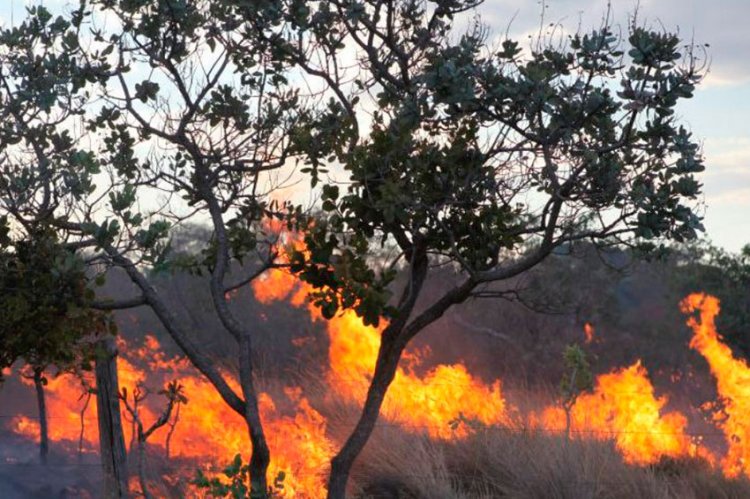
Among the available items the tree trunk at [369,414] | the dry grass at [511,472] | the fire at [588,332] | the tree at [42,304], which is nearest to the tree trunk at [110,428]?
the tree at [42,304]

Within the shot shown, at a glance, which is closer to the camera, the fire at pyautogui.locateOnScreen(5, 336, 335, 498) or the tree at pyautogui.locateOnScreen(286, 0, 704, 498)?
the tree at pyautogui.locateOnScreen(286, 0, 704, 498)

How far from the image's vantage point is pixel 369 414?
27.9 feet

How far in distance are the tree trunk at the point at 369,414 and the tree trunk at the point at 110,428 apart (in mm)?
1573

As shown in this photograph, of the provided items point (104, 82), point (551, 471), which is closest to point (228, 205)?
point (104, 82)

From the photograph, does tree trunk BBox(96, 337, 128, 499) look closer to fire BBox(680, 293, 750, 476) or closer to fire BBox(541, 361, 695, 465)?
fire BBox(541, 361, 695, 465)

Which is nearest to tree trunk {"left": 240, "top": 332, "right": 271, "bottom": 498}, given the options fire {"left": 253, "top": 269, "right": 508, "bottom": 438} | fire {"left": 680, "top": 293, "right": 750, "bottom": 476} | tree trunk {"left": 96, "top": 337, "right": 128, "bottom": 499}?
tree trunk {"left": 96, "top": 337, "right": 128, "bottom": 499}

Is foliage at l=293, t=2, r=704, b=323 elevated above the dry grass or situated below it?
above

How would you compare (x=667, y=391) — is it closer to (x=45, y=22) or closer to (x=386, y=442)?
(x=386, y=442)

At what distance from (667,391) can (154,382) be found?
12.5 m

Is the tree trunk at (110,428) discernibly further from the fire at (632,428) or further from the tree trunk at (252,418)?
the fire at (632,428)

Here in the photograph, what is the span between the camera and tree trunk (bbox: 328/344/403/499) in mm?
8484

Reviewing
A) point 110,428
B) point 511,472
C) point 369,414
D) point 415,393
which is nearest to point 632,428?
point 415,393

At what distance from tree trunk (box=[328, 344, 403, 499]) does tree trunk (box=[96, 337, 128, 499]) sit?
1573 millimetres

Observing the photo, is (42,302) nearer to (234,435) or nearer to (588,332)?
(234,435)
